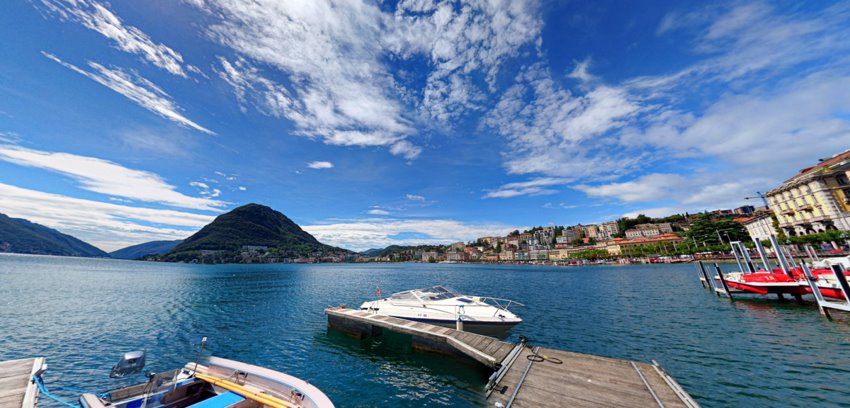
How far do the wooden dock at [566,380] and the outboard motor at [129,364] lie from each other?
10092 millimetres

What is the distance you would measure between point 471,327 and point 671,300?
26.4 metres

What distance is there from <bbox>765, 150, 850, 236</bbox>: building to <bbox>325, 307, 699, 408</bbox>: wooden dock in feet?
317

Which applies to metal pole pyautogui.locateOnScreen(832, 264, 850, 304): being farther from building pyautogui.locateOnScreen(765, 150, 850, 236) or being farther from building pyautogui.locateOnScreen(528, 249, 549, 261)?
building pyautogui.locateOnScreen(528, 249, 549, 261)

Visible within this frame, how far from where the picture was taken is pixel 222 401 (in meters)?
7.31

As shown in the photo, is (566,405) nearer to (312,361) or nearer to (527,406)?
(527,406)

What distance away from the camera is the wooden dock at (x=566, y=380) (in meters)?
8.32

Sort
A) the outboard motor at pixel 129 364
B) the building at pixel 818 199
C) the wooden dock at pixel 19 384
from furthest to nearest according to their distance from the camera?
the building at pixel 818 199
the outboard motor at pixel 129 364
the wooden dock at pixel 19 384

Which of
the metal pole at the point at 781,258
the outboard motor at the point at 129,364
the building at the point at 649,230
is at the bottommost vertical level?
the outboard motor at the point at 129,364

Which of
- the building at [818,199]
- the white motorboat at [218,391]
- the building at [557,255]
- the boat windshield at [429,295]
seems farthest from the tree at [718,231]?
the white motorboat at [218,391]

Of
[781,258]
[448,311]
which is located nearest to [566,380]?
[448,311]

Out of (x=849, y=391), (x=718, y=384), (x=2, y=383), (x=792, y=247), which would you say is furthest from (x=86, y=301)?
(x=792, y=247)

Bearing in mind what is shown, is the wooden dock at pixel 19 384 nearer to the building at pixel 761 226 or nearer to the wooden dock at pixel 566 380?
the wooden dock at pixel 566 380

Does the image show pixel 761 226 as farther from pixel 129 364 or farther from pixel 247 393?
pixel 129 364

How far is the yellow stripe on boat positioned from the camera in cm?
705
